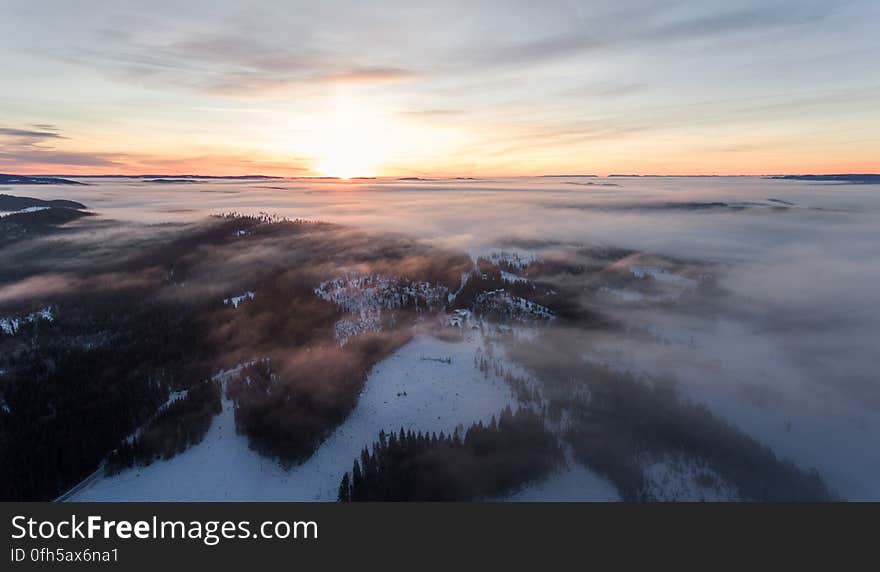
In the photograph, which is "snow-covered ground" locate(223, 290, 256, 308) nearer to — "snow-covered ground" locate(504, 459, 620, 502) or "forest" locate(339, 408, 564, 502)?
"forest" locate(339, 408, 564, 502)

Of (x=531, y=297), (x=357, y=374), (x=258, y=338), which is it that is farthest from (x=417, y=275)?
(x=357, y=374)

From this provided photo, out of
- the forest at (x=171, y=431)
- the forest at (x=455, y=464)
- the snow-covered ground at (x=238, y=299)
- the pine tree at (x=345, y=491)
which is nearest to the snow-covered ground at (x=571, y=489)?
the forest at (x=455, y=464)

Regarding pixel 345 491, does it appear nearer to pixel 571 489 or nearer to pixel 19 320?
pixel 571 489

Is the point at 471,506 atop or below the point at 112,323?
atop

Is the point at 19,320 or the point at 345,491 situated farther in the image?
the point at 19,320

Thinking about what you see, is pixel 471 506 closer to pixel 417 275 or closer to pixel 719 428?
pixel 719 428

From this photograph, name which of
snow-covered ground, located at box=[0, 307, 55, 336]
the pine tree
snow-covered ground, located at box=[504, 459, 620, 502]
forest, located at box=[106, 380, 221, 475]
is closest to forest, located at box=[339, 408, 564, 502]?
the pine tree

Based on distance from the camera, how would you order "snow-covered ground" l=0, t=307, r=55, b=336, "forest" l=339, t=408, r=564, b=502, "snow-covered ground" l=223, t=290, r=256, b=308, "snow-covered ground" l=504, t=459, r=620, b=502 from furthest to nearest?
"snow-covered ground" l=223, t=290, r=256, b=308, "snow-covered ground" l=0, t=307, r=55, b=336, "snow-covered ground" l=504, t=459, r=620, b=502, "forest" l=339, t=408, r=564, b=502

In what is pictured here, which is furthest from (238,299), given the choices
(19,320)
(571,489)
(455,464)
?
A: (571,489)
